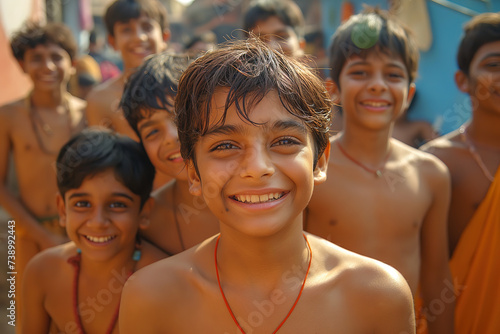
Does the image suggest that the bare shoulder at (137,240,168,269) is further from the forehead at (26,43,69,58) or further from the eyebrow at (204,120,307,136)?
the forehead at (26,43,69,58)

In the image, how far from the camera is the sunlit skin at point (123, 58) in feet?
10.7

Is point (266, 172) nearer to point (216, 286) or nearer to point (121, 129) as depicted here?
point (216, 286)

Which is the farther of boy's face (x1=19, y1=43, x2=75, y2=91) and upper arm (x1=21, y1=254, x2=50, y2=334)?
boy's face (x1=19, y1=43, x2=75, y2=91)

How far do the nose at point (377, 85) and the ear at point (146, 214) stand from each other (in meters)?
1.17

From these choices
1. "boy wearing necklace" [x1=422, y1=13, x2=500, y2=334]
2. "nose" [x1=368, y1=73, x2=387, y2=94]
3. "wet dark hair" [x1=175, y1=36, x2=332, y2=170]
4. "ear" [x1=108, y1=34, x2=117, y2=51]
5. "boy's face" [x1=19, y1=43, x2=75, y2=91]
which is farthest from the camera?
"ear" [x1=108, y1=34, x2=117, y2=51]

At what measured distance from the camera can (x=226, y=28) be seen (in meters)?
13.5

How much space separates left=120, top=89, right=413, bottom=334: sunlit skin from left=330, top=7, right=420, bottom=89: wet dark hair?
3.31 ft

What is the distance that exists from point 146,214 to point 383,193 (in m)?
1.12

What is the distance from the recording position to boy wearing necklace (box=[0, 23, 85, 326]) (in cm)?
317

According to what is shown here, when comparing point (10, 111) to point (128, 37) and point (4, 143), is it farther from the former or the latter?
point (128, 37)

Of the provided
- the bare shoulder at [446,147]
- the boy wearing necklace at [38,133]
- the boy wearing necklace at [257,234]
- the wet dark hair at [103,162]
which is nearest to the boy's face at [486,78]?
the bare shoulder at [446,147]

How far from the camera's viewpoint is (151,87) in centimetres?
220

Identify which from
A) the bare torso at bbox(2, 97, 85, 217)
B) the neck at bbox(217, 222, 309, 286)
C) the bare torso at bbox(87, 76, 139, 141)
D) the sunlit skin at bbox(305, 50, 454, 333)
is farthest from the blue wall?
the bare torso at bbox(2, 97, 85, 217)

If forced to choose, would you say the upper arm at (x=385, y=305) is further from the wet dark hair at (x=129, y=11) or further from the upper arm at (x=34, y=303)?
the wet dark hair at (x=129, y=11)
